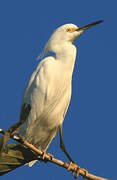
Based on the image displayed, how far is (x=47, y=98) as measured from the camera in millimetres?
4027

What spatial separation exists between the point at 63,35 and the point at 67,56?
383mm

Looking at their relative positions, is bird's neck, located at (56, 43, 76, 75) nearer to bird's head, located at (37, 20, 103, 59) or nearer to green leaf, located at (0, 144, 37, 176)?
bird's head, located at (37, 20, 103, 59)

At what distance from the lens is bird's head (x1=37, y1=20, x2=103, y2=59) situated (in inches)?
170

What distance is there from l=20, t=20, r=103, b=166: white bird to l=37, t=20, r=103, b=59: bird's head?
0.12 m

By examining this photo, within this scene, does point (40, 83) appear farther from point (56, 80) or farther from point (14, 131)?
point (14, 131)

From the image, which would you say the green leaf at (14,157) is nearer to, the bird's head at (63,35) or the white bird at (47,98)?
the white bird at (47,98)

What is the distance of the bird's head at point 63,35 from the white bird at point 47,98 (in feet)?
0.39

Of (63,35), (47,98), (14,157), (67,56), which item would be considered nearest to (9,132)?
(14,157)

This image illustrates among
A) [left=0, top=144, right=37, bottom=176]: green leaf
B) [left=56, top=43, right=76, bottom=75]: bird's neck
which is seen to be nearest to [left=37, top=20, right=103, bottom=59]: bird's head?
[left=56, top=43, right=76, bottom=75]: bird's neck

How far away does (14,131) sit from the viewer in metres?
3.12

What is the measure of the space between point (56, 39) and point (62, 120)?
1010 mm

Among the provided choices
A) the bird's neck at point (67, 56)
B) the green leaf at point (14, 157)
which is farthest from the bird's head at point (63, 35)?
the green leaf at point (14, 157)

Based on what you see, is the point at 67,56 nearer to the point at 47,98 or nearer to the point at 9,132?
the point at 47,98

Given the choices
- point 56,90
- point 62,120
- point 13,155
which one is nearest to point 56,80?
point 56,90
